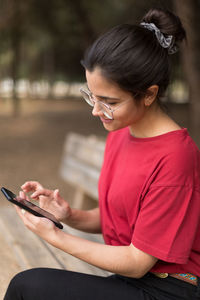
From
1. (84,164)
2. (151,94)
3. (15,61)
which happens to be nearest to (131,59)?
(151,94)

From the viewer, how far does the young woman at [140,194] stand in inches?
56.3

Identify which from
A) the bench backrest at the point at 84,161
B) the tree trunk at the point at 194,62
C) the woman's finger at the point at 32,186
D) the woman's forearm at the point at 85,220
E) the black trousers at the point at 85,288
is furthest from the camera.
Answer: the tree trunk at the point at 194,62

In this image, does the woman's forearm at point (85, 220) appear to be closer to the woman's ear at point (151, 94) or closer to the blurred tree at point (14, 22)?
the woman's ear at point (151, 94)

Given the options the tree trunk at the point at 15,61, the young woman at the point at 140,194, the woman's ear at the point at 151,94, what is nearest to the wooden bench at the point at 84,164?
the young woman at the point at 140,194

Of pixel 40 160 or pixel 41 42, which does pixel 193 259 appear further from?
pixel 41 42

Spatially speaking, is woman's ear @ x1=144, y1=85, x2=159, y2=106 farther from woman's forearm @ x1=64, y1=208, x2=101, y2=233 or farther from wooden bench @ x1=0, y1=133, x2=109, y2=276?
wooden bench @ x1=0, y1=133, x2=109, y2=276

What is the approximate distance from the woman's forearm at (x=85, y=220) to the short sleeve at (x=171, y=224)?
0.55 metres

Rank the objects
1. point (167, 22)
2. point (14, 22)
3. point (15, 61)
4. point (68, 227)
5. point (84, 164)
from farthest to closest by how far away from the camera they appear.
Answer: point (15, 61), point (14, 22), point (84, 164), point (68, 227), point (167, 22)

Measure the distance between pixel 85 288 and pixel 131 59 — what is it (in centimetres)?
82

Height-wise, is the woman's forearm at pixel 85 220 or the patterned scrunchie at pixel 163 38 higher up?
the patterned scrunchie at pixel 163 38

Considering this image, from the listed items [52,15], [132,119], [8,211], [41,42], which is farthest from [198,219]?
[41,42]

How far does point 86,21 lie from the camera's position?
12766mm

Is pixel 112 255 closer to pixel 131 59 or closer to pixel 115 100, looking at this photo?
pixel 115 100

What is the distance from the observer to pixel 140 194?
5.00 ft
